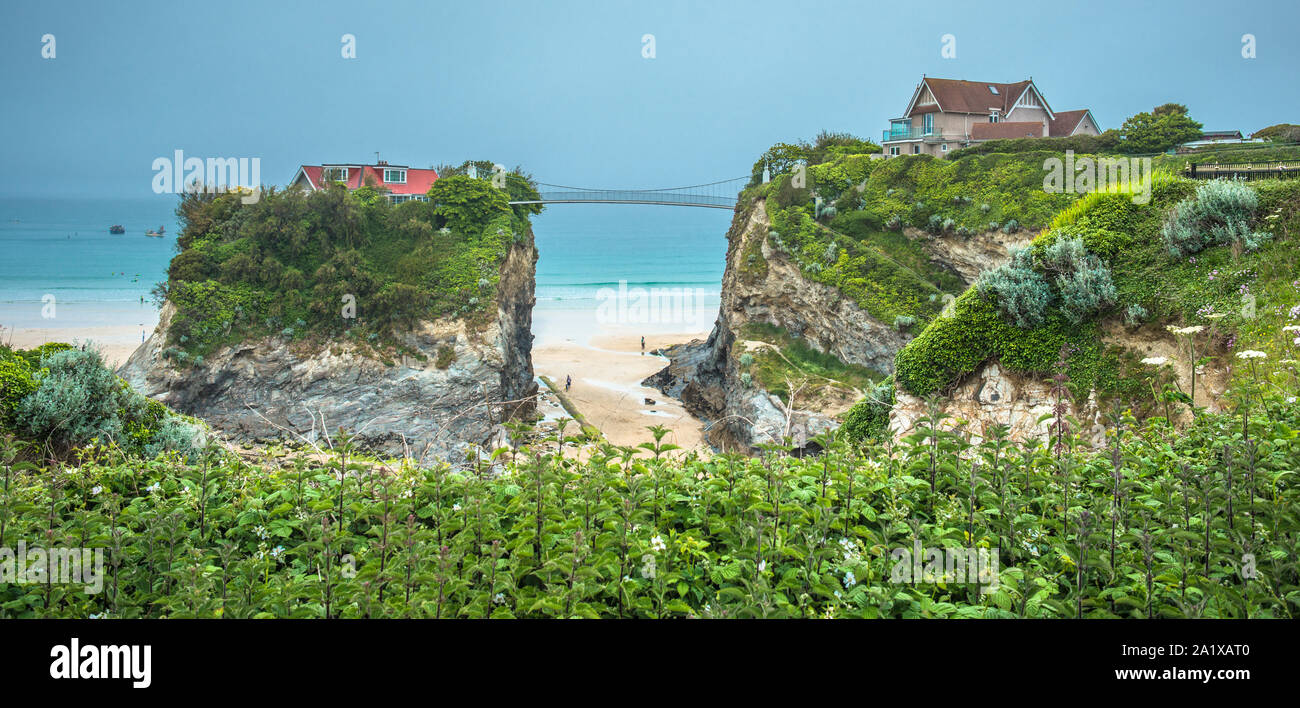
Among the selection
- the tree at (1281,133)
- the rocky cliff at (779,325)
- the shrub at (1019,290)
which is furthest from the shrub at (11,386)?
the tree at (1281,133)

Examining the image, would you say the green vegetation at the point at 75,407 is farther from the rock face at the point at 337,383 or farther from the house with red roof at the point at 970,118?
the house with red roof at the point at 970,118

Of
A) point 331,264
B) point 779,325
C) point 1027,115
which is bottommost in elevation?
point 779,325

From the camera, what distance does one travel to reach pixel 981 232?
1278 inches

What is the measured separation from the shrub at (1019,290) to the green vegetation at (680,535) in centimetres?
703

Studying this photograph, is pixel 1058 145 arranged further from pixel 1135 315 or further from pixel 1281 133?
pixel 1135 315

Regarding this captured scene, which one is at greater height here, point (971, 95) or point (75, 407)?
point (971, 95)

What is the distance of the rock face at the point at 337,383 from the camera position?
2805 cm

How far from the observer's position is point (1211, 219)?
11.9m

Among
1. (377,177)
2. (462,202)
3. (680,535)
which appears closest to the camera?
(680,535)

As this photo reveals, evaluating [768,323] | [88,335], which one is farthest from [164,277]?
[768,323]

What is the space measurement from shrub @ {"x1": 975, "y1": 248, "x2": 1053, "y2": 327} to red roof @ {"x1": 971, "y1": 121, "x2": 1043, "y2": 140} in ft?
127

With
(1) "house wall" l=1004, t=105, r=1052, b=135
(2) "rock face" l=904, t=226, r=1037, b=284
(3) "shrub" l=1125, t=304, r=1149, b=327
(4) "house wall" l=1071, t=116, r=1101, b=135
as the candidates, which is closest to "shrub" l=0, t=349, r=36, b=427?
(3) "shrub" l=1125, t=304, r=1149, b=327

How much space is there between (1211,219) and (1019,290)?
3296 mm
